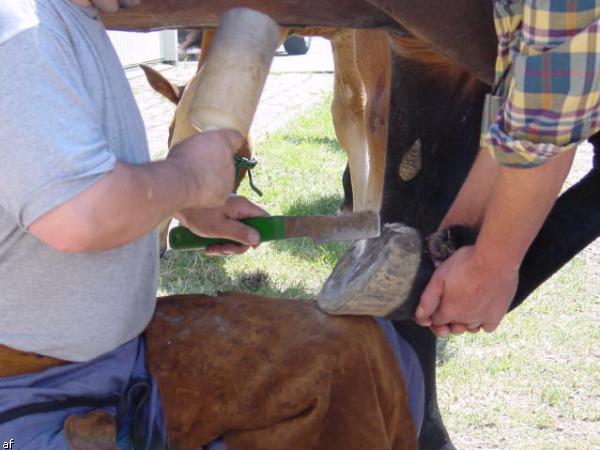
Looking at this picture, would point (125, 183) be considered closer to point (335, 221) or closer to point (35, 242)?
point (35, 242)

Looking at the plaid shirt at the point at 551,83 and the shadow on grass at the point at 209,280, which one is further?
the shadow on grass at the point at 209,280

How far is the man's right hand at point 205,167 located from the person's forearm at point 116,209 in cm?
2

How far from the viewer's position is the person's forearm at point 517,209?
4.38 ft

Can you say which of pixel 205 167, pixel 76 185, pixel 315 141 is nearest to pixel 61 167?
pixel 76 185

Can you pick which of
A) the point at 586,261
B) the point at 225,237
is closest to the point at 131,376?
the point at 225,237

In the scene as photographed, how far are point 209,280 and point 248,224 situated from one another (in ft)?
5.14

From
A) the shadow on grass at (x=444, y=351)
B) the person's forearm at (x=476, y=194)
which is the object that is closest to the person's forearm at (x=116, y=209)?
the person's forearm at (x=476, y=194)

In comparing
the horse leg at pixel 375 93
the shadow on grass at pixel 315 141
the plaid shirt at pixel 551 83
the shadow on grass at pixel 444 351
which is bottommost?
the shadow on grass at pixel 315 141

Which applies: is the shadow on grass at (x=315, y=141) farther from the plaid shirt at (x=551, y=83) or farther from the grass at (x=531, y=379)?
the plaid shirt at (x=551, y=83)

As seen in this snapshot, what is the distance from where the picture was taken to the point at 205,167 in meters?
1.21

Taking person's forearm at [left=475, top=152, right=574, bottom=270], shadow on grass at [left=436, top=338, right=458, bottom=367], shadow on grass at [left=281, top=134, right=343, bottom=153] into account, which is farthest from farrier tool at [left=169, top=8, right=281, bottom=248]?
shadow on grass at [left=281, top=134, right=343, bottom=153]

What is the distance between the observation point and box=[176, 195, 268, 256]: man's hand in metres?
1.49

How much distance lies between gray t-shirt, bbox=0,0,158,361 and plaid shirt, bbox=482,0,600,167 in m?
0.55

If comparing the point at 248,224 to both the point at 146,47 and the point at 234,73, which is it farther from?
the point at 146,47
